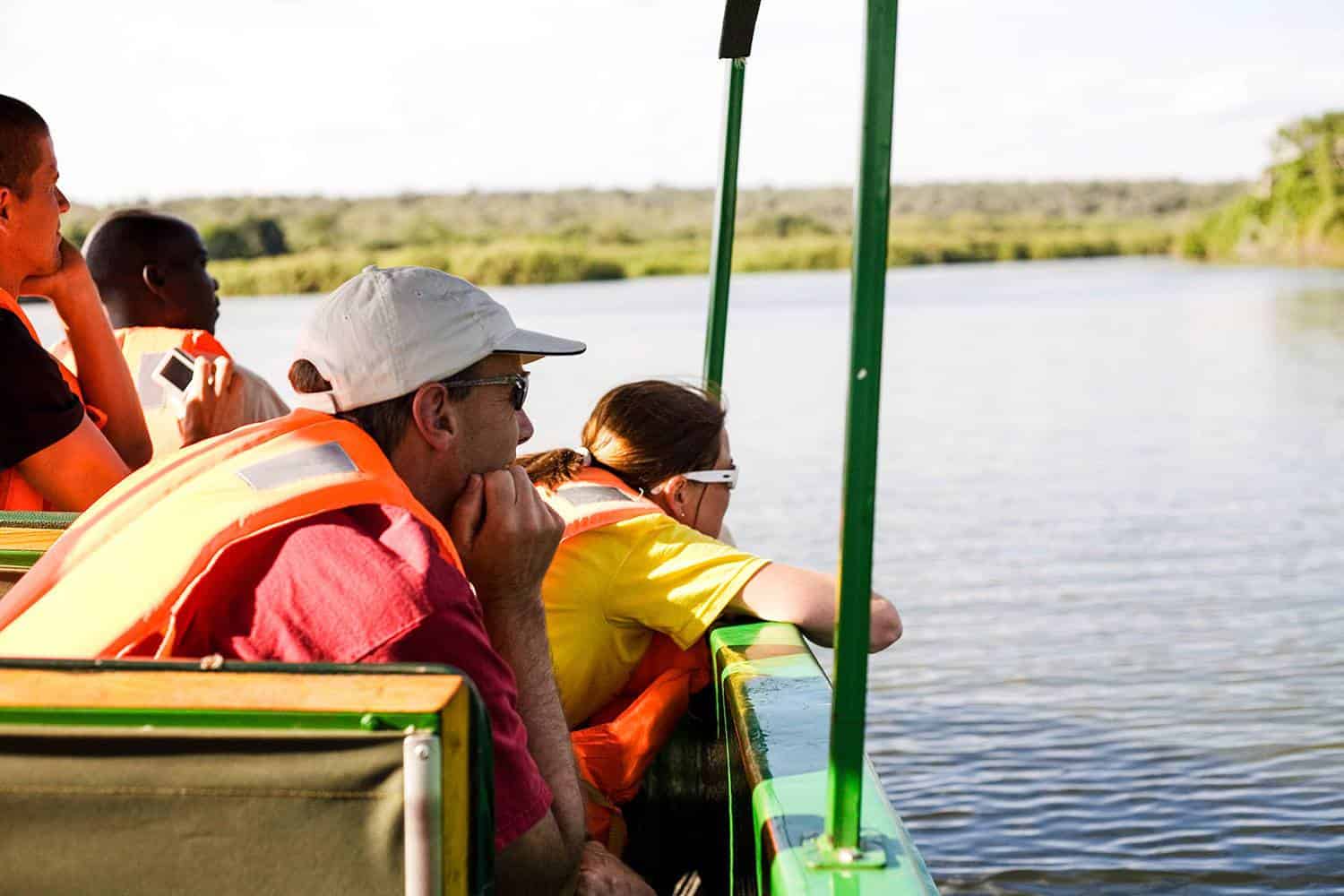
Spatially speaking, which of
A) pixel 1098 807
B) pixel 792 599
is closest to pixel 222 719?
pixel 792 599

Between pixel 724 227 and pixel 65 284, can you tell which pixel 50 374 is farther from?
pixel 724 227

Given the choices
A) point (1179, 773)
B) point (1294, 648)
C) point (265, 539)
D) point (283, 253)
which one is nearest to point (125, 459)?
point (265, 539)

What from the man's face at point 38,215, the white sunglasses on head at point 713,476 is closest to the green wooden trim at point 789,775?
the white sunglasses on head at point 713,476

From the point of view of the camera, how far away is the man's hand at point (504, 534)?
80.8 inches

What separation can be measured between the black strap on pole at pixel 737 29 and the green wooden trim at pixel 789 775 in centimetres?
116

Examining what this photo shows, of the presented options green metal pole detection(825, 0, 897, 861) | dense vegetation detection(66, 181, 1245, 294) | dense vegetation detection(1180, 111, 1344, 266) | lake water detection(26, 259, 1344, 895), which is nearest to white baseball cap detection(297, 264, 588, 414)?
green metal pole detection(825, 0, 897, 861)

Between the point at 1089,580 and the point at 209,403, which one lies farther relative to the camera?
the point at 1089,580

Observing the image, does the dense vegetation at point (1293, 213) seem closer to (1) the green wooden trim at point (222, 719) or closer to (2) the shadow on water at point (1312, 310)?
(2) the shadow on water at point (1312, 310)

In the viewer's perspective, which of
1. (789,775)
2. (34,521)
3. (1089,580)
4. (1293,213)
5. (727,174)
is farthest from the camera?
(1293,213)

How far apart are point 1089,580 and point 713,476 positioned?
5.61 metres

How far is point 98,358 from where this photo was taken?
3.62m

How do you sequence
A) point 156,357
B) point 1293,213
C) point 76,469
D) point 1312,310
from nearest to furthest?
point 76,469, point 156,357, point 1312,310, point 1293,213

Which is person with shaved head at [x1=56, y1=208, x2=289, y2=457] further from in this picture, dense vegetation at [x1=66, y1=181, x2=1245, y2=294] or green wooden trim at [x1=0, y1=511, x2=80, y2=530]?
dense vegetation at [x1=66, y1=181, x2=1245, y2=294]

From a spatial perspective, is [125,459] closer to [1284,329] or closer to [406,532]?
[406,532]
